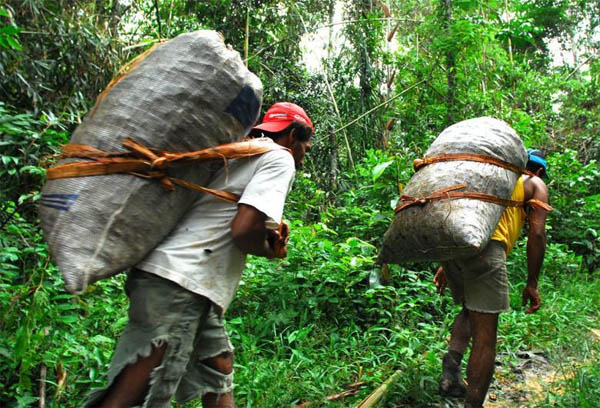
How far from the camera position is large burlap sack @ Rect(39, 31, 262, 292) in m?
1.61

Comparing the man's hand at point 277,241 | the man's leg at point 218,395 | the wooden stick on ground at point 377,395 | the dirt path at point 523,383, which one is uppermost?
the man's hand at point 277,241

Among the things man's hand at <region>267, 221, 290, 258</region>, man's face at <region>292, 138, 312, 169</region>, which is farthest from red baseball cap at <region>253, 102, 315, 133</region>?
man's hand at <region>267, 221, 290, 258</region>

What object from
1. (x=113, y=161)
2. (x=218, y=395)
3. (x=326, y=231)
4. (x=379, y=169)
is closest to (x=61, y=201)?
(x=113, y=161)

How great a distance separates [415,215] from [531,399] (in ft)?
4.85

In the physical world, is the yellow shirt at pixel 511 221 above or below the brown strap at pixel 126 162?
below

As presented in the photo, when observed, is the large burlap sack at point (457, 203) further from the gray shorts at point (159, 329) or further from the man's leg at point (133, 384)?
the man's leg at point (133, 384)

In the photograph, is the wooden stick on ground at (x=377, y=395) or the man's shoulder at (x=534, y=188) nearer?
the wooden stick on ground at (x=377, y=395)

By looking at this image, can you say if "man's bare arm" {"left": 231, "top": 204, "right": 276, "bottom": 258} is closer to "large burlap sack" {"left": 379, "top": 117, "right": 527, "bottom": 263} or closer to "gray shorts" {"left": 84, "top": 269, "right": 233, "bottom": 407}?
"gray shorts" {"left": 84, "top": 269, "right": 233, "bottom": 407}

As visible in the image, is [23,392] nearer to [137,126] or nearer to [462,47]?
[137,126]

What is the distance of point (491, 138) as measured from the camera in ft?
9.53

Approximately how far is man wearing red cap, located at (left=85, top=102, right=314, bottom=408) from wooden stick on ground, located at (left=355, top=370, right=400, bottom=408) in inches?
52.2

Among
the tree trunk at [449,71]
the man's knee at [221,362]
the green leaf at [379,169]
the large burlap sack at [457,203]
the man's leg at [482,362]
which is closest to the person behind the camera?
the man's knee at [221,362]

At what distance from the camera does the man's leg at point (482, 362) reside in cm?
277

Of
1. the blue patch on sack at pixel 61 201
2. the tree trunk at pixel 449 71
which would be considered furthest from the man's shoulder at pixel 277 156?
the tree trunk at pixel 449 71
